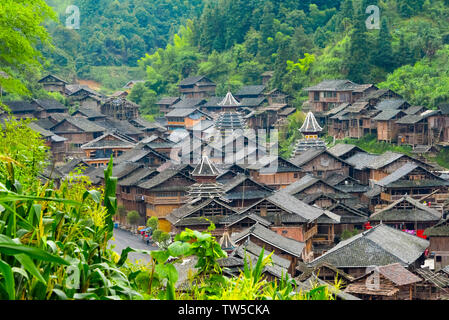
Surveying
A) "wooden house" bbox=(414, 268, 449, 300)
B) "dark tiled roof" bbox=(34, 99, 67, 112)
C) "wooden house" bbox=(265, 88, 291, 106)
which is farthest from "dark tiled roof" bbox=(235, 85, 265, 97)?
"wooden house" bbox=(414, 268, 449, 300)

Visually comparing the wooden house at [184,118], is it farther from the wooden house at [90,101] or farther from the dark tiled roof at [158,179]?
the dark tiled roof at [158,179]

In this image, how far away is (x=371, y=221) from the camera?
3388 cm

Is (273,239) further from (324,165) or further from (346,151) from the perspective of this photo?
(346,151)

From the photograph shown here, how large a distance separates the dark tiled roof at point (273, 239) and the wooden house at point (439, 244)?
505cm

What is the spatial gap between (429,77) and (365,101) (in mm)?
5228

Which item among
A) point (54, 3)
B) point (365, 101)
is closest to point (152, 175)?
point (365, 101)

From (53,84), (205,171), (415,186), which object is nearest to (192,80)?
(53,84)

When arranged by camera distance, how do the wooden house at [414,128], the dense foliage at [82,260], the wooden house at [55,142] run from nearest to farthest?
the dense foliage at [82,260]
the wooden house at [414,128]
the wooden house at [55,142]

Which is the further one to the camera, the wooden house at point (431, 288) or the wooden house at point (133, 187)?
the wooden house at point (133, 187)

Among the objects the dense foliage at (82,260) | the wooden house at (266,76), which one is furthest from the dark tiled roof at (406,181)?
the dense foliage at (82,260)

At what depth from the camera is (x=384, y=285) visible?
2286cm

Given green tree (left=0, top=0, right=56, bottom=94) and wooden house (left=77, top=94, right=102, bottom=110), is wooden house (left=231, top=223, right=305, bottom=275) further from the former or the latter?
wooden house (left=77, top=94, right=102, bottom=110)

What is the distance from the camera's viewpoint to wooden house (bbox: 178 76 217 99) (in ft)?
222

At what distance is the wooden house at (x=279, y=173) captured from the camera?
139 feet
